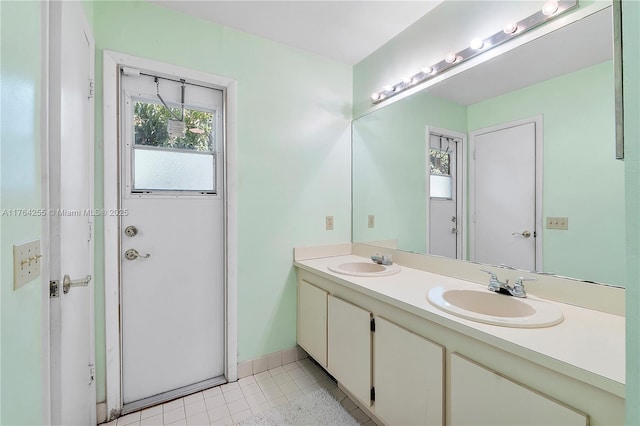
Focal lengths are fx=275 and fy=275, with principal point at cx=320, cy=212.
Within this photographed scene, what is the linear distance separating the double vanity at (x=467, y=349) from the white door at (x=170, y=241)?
2.60 feet

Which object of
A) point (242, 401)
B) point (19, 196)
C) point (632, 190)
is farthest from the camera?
point (242, 401)

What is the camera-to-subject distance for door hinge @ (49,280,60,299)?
2.92 feet

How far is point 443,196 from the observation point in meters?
1.77

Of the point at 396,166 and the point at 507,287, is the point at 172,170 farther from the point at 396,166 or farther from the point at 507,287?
the point at 507,287

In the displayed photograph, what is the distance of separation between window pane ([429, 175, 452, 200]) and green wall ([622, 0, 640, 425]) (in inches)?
53.2

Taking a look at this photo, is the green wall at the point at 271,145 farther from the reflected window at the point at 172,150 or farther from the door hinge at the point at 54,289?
the door hinge at the point at 54,289

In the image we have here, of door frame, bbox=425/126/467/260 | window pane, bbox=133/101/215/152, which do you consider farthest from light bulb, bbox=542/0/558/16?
window pane, bbox=133/101/215/152

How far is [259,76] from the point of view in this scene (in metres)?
1.98

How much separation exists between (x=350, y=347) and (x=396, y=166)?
51.0 inches

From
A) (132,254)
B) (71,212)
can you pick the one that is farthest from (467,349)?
(132,254)

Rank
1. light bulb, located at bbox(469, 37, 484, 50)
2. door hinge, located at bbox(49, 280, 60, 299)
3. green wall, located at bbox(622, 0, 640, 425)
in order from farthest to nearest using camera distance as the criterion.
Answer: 1. light bulb, located at bbox(469, 37, 484, 50)
2. door hinge, located at bbox(49, 280, 60, 299)
3. green wall, located at bbox(622, 0, 640, 425)

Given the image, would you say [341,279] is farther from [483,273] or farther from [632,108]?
[632,108]

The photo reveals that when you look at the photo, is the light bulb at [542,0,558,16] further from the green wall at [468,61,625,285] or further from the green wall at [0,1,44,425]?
the green wall at [0,1,44,425]

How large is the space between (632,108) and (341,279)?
136 cm
